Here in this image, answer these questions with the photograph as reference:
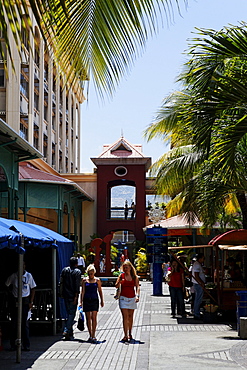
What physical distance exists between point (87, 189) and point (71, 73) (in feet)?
→ 142

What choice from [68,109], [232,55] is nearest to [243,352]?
[232,55]

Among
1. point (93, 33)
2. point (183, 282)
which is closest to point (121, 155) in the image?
point (183, 282)

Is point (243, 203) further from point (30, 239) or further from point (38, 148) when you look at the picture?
point (38, 148)

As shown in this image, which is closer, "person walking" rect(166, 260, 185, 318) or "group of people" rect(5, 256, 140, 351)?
"group of people" rect(5, 256, 140, 351)

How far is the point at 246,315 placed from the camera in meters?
13.3

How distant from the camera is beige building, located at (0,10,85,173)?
40250 mm

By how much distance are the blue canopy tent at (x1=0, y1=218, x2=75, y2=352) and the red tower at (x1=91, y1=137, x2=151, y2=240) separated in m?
30.3

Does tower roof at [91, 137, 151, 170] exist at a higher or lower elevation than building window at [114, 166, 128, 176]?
higher

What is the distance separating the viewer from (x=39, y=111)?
155 feet

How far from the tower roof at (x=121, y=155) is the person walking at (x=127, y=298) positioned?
34468 millimetres

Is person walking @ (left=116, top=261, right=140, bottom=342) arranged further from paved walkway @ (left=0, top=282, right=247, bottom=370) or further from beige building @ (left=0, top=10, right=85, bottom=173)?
beige building @ (left=0, top=10, right=85, bottom=173)

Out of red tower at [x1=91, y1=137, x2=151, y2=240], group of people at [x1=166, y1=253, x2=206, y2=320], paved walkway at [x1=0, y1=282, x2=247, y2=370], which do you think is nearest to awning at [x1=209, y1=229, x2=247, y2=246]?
group of people at [x1=166, y1=253, x2=206, y2=320]

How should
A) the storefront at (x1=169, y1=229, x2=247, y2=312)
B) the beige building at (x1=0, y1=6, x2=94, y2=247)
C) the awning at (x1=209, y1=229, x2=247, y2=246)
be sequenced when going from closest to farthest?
the storefront at (x1=169, y1=229, x2=247, y2=312), the awning at (x1=209, y1=229, x2=247, y2=246), the beige building at (x1=0, y1=6, x2=94, y2=247)

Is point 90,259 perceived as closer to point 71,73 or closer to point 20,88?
point 20,88
